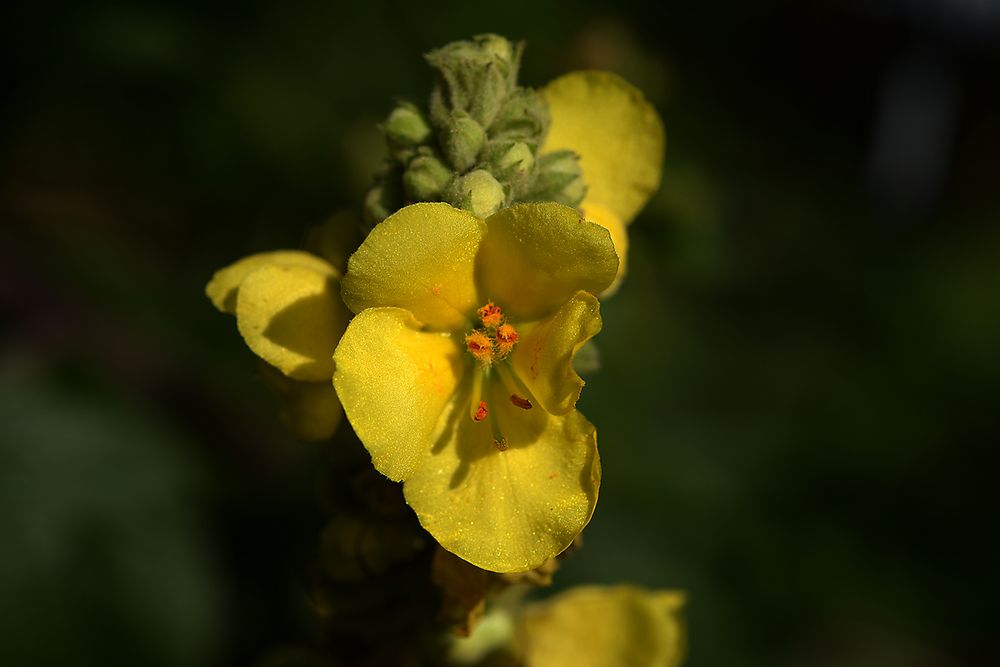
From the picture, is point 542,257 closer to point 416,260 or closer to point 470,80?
point 416,260

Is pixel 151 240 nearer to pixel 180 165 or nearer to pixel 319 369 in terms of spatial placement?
pixel 180 165

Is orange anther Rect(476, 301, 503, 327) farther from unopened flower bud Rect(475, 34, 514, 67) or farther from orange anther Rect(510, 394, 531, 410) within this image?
unopened flower bud Rect(475, 34, 514, 67)

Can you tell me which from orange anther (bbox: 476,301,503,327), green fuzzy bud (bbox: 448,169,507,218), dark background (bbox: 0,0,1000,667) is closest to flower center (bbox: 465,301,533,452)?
orange anther (bbox: 476,301,503,327)

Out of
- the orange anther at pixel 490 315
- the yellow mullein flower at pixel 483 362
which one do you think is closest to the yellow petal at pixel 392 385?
the yellow mullein flower at pixel 483 362

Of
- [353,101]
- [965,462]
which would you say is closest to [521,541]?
[353,101]

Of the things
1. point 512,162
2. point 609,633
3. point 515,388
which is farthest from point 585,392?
point 512,162
